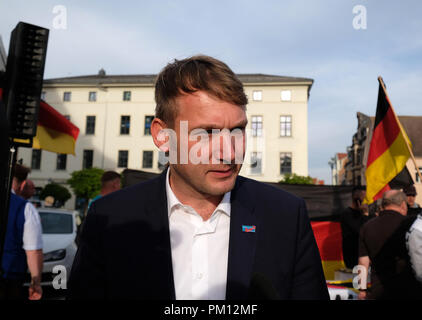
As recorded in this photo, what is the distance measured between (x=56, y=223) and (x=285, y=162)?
117 ft

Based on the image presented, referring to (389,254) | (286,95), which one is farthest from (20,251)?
(286,95)

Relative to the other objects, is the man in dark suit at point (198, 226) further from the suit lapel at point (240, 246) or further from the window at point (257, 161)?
the window at point (257, 161)

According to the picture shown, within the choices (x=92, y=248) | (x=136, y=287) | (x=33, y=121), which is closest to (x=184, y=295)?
(x=136, y=287)

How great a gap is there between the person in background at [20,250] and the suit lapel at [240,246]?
2.88m

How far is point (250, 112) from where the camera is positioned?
43094mm

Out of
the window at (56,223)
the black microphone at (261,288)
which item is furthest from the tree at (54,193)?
the black microphone at (261,288)

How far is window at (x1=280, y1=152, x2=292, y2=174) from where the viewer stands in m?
42.0

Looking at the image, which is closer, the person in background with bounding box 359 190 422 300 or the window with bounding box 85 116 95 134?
the person in background with bounding box 359 190 422 300

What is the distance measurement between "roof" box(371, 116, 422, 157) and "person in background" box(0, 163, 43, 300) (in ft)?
177

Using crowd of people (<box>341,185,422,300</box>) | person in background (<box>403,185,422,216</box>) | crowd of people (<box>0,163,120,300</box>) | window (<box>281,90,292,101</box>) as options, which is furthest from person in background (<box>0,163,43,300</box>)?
window (<box>281,90,292,101</box>)

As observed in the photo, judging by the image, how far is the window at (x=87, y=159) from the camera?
44.2 m

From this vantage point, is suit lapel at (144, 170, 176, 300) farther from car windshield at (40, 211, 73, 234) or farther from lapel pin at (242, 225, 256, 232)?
car windshield at (40, 211, 73, 234)

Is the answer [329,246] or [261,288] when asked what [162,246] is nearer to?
[261,288]

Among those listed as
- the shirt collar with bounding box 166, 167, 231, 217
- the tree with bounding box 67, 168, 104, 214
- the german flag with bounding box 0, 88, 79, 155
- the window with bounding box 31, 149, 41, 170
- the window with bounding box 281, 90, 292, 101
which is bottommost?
the shirt collar with bounding box 166, 167, 231, 217
